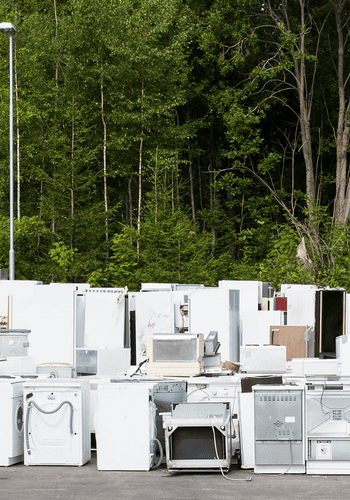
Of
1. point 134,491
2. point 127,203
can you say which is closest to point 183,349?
point 134,491

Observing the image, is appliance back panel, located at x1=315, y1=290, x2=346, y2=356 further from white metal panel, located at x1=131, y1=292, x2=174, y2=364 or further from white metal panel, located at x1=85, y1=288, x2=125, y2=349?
white metal panel, located at x1=85, y1=288, x2=125, y2=349

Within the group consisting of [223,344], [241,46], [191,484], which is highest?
[241,46]

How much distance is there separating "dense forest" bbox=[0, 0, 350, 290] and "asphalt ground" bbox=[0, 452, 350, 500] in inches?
499

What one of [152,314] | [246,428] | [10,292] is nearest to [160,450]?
[246,428]

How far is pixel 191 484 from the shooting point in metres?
7.09

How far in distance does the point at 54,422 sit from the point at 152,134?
61.9 ft

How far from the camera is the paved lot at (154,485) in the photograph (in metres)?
6.62

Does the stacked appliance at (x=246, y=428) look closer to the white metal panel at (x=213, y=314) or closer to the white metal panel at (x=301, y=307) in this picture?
the white metal panel at (x=213, y=314)

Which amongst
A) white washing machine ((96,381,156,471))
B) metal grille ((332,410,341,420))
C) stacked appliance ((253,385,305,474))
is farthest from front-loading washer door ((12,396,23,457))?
metal grille ((332,410,341,420))

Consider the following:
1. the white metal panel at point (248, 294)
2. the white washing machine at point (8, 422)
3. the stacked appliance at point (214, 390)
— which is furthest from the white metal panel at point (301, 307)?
the white washing machine at point (8, 422)

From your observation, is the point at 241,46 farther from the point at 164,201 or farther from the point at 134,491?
the point at 134,491

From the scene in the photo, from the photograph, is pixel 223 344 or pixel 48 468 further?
pixel 223 344

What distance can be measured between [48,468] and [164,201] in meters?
13.9

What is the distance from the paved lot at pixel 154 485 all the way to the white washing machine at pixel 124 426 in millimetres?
144
